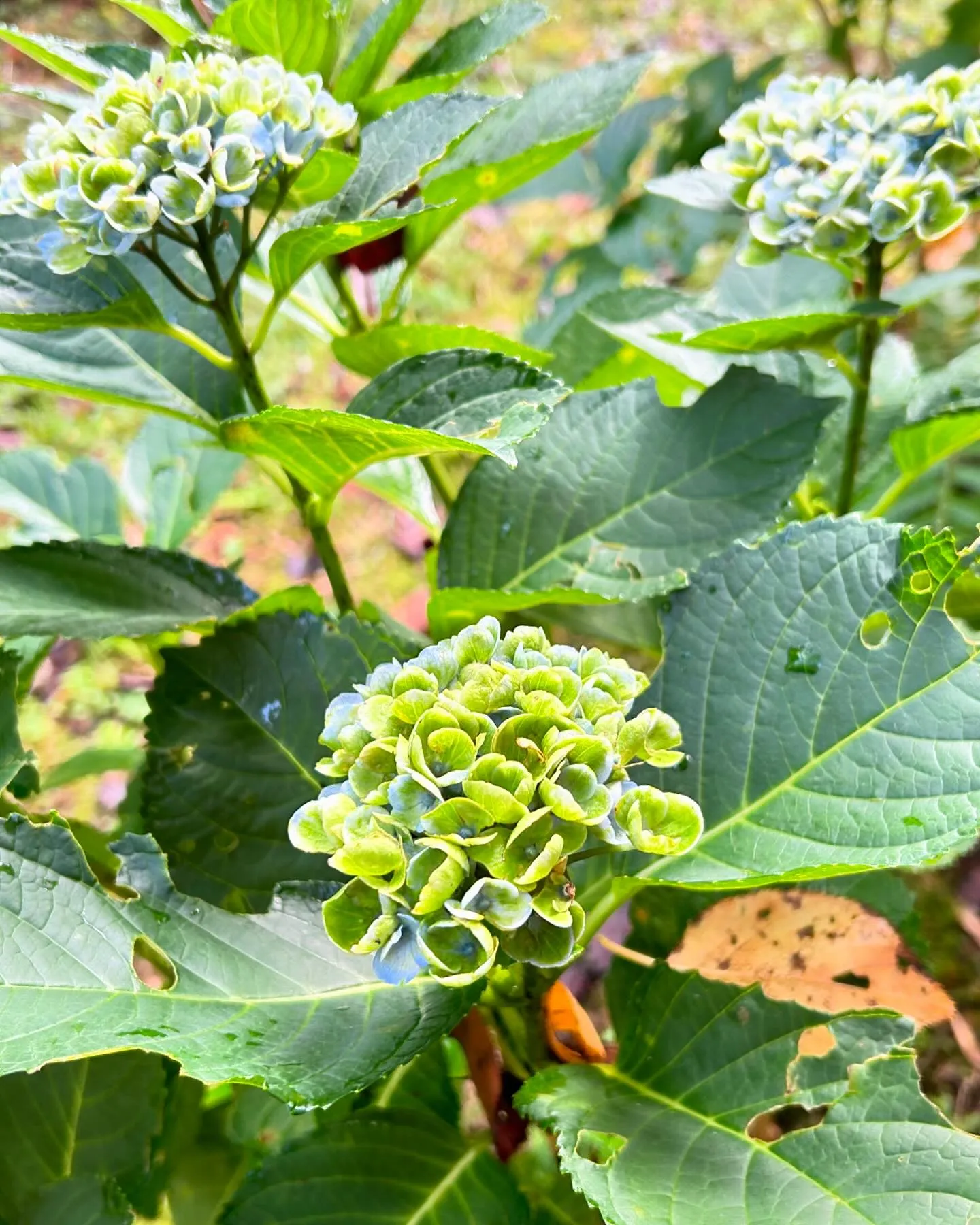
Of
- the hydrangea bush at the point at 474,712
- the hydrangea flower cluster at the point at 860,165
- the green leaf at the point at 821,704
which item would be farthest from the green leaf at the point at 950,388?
the green leaf at the point at 821,704

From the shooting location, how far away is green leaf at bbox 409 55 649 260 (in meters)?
0.83

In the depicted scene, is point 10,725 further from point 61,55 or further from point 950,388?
point 950,388

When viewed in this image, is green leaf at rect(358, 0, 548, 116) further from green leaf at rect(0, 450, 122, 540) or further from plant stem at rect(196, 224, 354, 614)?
green leaf at rect(0, 450, 122, 540)

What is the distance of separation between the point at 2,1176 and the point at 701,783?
2.16ft

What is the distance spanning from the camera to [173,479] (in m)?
1.23

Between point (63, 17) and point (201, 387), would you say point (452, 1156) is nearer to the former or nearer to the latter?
point (201, 387)

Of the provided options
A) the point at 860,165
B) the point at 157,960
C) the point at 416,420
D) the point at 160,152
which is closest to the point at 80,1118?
the point at 157,960

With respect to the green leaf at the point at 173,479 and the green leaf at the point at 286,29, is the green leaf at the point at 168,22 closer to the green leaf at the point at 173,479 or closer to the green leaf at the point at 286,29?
the green leaf at the point at 286,29

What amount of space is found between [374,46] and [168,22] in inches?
6.5

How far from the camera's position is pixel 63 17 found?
392 centimetres

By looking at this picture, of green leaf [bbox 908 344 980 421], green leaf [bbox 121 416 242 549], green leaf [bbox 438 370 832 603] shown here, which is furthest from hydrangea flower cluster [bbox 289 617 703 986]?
green leaf [bbox 121 416 242 549]

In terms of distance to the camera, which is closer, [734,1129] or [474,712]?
[474,712]

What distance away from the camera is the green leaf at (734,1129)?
59cm

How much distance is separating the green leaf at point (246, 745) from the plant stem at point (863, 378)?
20.3 inches
